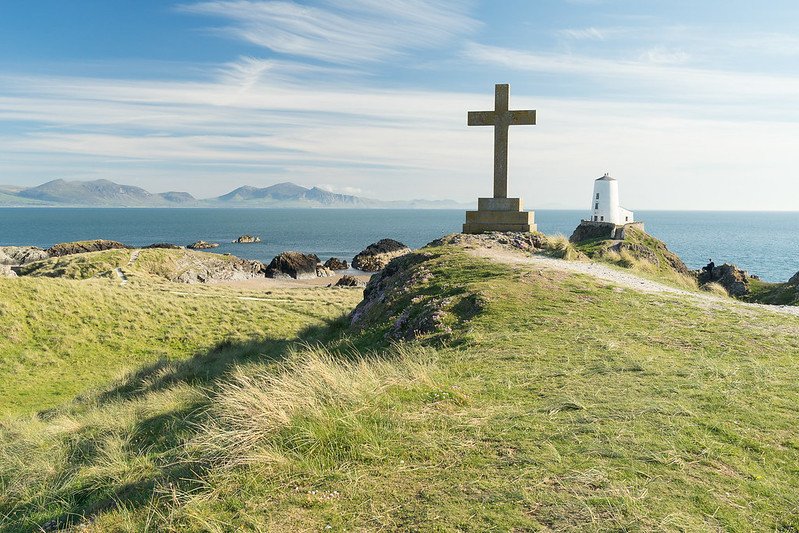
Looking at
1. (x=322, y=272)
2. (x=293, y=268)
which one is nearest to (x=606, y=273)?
(x=293, y=268)

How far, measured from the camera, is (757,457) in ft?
16.8

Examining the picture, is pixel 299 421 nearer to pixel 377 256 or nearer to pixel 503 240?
pixel 503 240

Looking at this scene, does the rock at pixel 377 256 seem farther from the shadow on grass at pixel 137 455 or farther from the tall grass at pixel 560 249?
the shadow on grass at pixel 137 455

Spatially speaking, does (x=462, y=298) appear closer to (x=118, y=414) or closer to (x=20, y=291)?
(x=118, y=414)

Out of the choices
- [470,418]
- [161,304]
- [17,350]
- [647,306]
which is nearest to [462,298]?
[647,306]

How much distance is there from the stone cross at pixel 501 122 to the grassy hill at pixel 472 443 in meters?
11.4

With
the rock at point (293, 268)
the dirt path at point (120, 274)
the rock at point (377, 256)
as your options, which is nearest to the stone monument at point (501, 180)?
the dirt path at point (120, 274)

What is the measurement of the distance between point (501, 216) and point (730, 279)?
33.7 m

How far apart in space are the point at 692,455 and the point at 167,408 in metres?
8.73

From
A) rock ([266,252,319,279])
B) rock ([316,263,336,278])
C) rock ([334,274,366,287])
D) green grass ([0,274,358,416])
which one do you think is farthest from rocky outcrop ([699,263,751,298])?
rock ([266,252,319,279])

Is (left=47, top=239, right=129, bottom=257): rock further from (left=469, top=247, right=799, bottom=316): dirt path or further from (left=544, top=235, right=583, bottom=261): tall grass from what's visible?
(left=469, top=247, right=799, bottom=316): dirt path

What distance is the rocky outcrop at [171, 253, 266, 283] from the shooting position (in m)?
63.9

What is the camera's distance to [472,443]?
550 centimetres

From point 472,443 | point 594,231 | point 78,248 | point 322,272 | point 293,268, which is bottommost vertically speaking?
point 322,272
